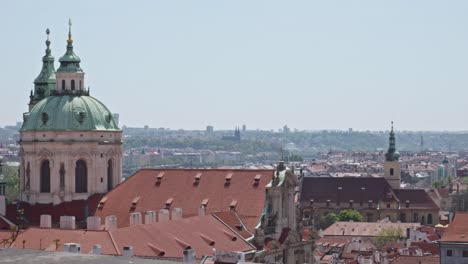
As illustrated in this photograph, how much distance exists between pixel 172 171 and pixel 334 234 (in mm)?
53551

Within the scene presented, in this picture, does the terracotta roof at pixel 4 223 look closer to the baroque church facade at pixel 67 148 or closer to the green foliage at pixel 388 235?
the baroque church facade at pixel 67 148

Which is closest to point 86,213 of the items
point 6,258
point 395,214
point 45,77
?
point 45,77

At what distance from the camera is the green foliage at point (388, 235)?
12938 cm

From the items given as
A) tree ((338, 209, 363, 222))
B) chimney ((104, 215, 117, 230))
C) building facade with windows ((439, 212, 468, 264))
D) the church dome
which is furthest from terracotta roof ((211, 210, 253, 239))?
tree ((338, 209, 363, 222))

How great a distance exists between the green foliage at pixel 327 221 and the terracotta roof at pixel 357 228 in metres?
10.8

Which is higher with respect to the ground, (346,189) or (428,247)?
(346,189)

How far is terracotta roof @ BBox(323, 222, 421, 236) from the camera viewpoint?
137 meters

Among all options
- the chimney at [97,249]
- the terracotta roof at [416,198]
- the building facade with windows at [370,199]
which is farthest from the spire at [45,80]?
the terracotta roof at [416,198]

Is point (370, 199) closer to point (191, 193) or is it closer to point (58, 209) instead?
point (58, 209)

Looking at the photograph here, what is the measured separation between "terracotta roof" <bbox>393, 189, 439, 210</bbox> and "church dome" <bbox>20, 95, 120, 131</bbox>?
8098cm

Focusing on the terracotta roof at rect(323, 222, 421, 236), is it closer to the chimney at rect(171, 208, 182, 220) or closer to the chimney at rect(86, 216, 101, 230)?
the chimney at rect(171, 208, 182, 220)

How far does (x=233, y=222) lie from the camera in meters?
79.0


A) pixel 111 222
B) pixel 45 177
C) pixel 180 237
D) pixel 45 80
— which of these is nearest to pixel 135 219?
pixel 111 222

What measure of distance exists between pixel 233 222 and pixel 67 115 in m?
15.3
